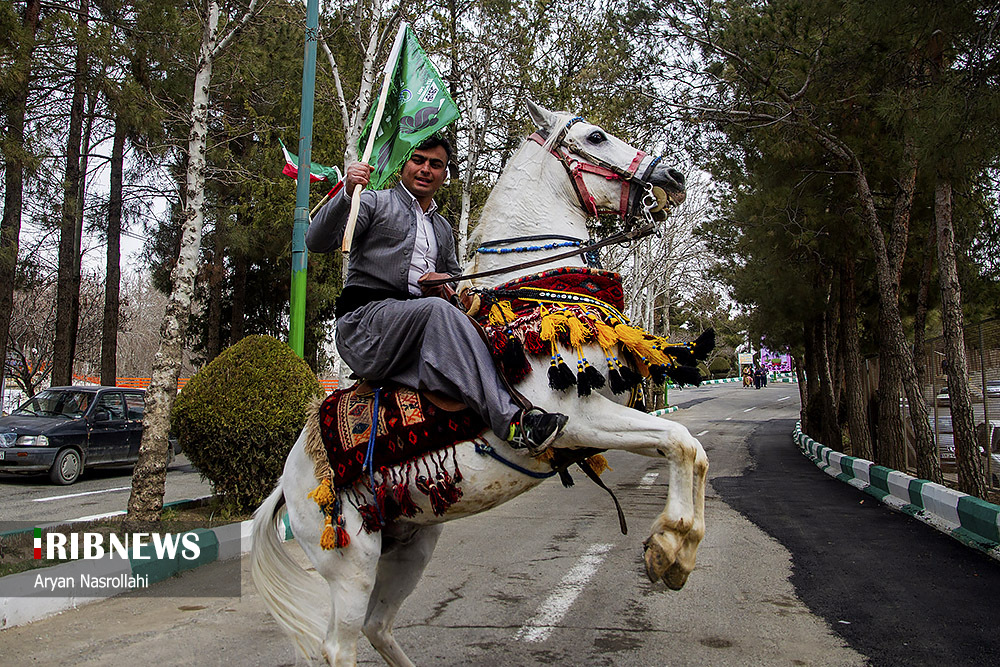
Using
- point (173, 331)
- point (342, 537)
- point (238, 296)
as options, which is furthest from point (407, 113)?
point (238, 296)

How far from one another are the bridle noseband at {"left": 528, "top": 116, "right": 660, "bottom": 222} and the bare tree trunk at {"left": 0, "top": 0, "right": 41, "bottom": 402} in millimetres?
10531

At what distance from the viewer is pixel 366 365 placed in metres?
3.68

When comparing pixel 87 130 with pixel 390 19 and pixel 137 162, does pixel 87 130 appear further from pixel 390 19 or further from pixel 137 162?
pixel 390 19

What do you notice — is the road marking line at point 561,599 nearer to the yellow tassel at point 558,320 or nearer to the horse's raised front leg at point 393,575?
the horse's raised front leg at point 393,575

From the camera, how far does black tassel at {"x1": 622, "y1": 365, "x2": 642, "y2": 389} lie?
341cm

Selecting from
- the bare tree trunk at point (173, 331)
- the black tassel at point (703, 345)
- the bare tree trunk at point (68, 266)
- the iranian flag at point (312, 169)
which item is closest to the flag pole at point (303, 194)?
the iranian flag at point (312, 169)

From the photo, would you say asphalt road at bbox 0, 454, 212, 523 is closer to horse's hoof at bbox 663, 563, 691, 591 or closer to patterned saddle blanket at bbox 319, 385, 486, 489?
patterned saddle blanket at bbox 319, 385, 486, 489

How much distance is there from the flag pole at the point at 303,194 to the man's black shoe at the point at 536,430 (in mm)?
7156

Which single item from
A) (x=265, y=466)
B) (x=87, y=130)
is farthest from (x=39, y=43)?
(x=265, y=466)

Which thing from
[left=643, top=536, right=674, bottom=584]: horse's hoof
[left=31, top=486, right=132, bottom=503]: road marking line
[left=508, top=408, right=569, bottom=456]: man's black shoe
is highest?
[left=508, top=408, right=569, bottom=456]: man's black shoe

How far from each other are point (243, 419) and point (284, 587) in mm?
5062

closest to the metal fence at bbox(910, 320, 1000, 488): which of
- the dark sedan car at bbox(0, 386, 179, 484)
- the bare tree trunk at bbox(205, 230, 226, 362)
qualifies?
the dark sedan car at bbox(0, 386, 179, 484)

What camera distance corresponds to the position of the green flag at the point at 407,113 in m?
3.97

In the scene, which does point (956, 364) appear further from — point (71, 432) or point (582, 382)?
point (71, 432)
